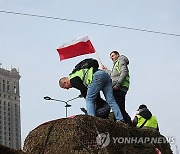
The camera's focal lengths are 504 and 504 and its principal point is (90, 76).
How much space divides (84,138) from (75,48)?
2805 mm

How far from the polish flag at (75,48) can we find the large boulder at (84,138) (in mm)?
2187

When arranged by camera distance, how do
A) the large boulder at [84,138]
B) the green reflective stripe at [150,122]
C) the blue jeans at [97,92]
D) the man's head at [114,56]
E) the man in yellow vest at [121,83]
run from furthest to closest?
1. the green reflective stripe at [150,122]
2. the man's head at [114,56]
3. the man in yellow vest at [121,83]
4. the blue jeans at [97,92]
5. the large boulder at [84,138]

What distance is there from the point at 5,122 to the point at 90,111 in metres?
91.4

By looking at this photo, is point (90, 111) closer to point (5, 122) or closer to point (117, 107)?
point (117, 107)

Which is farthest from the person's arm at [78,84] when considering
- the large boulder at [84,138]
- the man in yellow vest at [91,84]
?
the large boulder at [84,138]

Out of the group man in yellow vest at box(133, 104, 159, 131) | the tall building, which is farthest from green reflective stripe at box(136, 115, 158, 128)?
the tall building

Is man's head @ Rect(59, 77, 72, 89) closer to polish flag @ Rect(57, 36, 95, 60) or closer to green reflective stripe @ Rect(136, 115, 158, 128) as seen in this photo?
polish flag @ Rect(57, 36, 95, 60)

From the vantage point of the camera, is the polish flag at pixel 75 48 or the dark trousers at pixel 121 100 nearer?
the dark trousers at pixel 121 100

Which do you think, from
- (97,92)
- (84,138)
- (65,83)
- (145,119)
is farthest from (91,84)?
(145,119)

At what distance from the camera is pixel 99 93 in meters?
7.50

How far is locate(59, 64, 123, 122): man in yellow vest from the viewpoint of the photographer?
24.1 feet

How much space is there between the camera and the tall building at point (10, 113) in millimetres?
81438

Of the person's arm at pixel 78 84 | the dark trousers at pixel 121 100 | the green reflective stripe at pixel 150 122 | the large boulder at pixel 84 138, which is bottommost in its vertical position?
the large boulder at pixel 84 138

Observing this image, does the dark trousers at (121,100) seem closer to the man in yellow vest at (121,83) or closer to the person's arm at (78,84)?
the man in yellow vest at (121,83)
